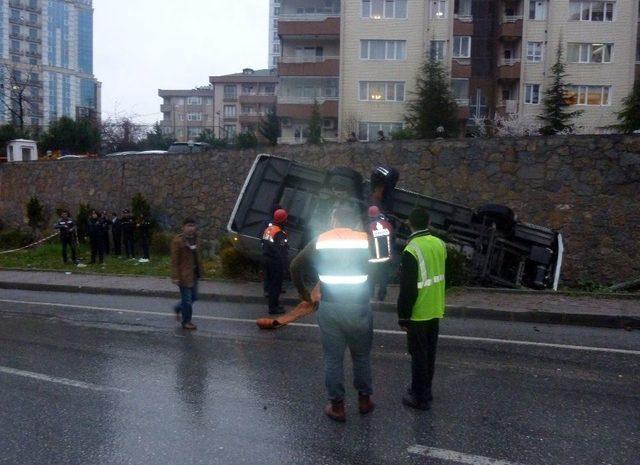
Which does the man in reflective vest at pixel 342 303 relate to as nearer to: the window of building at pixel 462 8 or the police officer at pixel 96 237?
the police officer at pixel 96 237

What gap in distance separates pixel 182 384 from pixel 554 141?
11.1 m

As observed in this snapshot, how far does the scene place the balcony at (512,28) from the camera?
45812mm

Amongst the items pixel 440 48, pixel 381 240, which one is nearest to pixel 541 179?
pixel 381 240

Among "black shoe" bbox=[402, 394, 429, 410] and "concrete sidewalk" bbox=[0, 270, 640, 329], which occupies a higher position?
"black shoe" bbox=[402, 394, 429, 410]

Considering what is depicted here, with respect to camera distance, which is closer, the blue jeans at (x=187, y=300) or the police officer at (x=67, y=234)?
the blue jeans at (x=187, y=300)

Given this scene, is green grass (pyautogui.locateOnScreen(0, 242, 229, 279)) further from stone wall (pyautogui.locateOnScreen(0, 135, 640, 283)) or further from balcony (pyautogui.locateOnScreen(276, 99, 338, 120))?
balcony (pyautogui.locateOnScreen(276, 99, 338, 120))

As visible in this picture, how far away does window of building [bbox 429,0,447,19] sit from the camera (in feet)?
145

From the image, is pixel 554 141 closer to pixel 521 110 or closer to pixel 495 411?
pixel 495 411

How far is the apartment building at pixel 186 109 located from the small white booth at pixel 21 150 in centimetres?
7374

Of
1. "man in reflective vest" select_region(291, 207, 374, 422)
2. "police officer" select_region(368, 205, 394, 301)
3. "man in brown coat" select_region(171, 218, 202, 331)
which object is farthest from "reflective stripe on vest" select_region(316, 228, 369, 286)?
"man in brown coat" select_region(171, 218, 202, 331)

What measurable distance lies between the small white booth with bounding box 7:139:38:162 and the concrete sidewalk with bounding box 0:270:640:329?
51.5ft

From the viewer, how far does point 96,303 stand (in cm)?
1383

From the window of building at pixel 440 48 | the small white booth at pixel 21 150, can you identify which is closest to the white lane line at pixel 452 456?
the small white booth at pixel 21 150

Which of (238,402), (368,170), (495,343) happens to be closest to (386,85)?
(368,170)
